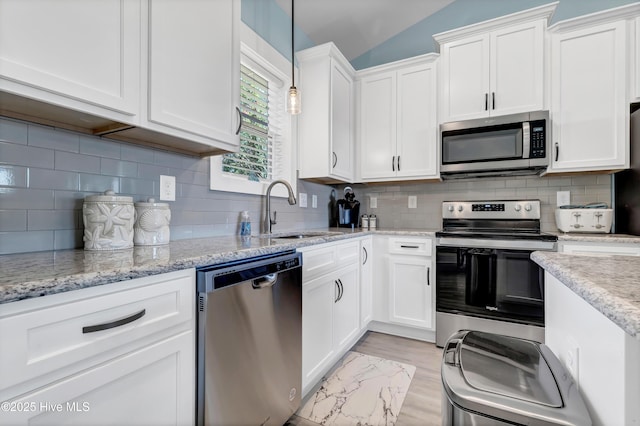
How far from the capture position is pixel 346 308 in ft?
7.07

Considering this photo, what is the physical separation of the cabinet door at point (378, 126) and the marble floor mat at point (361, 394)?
1714mm

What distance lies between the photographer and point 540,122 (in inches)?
92.4

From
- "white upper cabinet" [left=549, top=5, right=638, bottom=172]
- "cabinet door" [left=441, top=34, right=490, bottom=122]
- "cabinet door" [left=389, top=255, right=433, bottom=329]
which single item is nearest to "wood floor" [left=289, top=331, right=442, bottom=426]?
"cabinet door" [left=389, top=255, right=433, bottom=329]

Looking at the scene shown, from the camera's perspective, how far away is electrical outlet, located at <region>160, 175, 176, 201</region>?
5.07ft

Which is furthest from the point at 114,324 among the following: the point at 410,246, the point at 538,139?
the point at 538,139

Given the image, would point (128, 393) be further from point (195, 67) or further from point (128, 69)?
point (195, 67)

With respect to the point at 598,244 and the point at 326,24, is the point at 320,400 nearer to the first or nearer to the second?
the point at 598,244

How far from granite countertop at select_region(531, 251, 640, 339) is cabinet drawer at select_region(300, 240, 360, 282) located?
1032mm

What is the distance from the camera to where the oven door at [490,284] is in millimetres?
2129

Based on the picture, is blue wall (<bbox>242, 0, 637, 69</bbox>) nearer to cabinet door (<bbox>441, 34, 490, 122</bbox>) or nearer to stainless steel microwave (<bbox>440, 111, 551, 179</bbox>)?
cabinet door (<bbox>441, 34, 490, 122</bbox>)

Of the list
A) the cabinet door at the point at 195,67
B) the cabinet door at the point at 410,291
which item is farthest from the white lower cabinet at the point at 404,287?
the cabinet door at the point at 195,67

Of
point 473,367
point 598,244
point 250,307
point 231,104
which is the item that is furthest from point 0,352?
point 598,244

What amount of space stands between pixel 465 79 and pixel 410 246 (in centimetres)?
152

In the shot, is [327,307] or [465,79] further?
[465,79]
